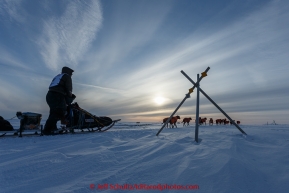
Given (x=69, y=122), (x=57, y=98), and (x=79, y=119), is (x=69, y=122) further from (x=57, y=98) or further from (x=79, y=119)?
(x=57, y=98)

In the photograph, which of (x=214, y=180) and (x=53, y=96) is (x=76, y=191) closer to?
(x=214, y=180)

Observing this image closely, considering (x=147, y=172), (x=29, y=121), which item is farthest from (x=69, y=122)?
(x=147, y=172)

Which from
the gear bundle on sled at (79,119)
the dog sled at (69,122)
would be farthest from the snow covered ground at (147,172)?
the gear bundle on sled at (79,119)

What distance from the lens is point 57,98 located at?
246 inches

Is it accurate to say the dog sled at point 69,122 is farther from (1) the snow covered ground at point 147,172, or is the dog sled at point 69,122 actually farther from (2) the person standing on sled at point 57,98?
(1) the snow covered ground at point 147,172

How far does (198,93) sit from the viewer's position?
5.07 metres

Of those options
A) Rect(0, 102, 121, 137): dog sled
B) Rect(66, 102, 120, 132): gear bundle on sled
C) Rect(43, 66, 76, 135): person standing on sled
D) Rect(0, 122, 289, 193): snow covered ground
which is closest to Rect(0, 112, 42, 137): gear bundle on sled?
Rect(0, 102, 121, 137): dog sled

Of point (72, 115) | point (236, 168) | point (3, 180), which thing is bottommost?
point (3, 180)

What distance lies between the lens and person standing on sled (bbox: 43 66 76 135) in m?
6.23

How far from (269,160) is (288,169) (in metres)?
0.37

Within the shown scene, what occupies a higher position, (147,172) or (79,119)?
(79,119)

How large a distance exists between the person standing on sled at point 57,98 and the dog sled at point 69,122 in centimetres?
32

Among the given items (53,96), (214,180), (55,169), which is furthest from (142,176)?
(53,96)

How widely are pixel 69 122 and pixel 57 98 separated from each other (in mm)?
1529
